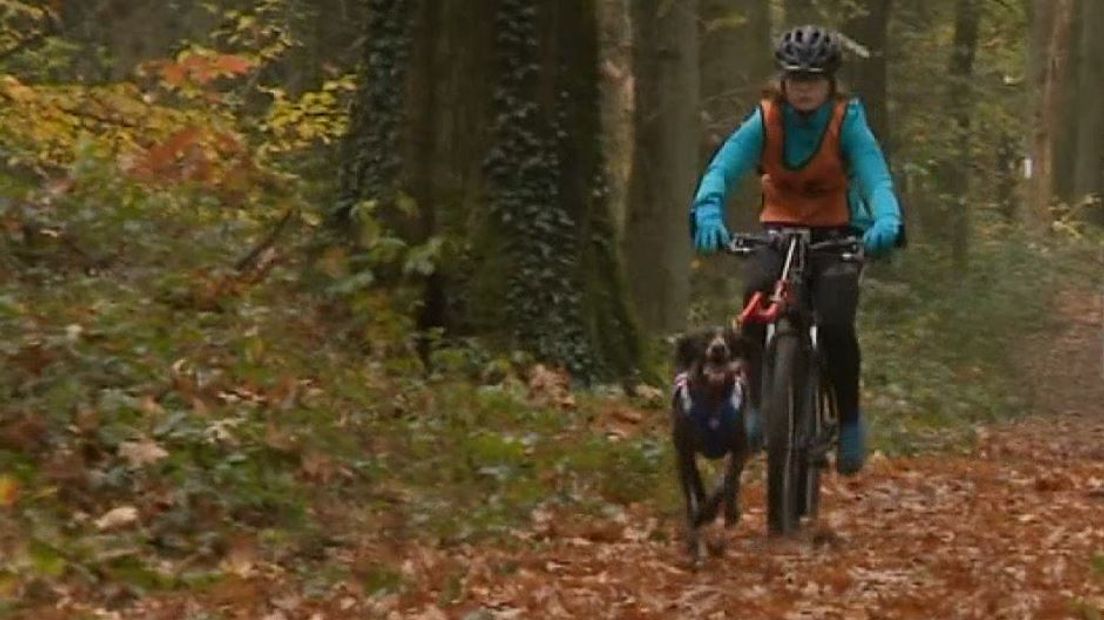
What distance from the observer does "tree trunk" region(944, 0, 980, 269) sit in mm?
29578

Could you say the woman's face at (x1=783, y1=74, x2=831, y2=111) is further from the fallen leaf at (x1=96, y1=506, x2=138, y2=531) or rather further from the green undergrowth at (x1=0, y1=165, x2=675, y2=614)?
the fallen leaf at (x1=96, y1=506, x2=138, y2=531)

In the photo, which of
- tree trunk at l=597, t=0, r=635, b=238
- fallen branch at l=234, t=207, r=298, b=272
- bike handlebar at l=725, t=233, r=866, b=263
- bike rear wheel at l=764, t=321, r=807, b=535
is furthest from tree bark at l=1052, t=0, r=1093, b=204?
bike rear wheel at l=764, t=321, r=807, b=535

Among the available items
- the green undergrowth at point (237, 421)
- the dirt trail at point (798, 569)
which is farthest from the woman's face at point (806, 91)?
the green undergrowth at point (237, 421)

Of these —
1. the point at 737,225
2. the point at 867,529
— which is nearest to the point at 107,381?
the point at 867,529

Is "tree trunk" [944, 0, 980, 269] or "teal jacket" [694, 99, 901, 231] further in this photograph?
"tree trunk" [944, 0, 980, 269]

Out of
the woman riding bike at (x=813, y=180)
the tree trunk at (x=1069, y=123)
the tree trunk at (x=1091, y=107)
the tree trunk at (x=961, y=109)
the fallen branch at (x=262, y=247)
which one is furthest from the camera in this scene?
the tree trunk at (x=1069, y=123)

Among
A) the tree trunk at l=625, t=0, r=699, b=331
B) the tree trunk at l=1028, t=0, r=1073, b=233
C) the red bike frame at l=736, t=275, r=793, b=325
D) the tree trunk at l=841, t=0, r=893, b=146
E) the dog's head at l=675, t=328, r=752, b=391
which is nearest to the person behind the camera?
the dog's head at l=675, t=328, r=752, b=391

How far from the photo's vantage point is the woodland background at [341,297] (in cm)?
820

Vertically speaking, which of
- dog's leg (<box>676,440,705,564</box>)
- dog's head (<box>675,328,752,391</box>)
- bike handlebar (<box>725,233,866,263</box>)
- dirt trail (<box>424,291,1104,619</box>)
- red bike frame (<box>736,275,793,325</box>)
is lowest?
dirt trail (<box>424,291,1104,619</box>)

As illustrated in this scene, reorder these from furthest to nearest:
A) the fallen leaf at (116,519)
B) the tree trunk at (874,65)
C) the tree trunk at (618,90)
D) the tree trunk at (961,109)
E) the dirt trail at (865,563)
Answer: the tree trunk at (961,109)
the tree trunk at (874,65)
the tree trunk at (618,90)
the fallen leaf at (116,519)
the dirt trail at (865,563)

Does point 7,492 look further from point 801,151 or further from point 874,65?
point 874,65

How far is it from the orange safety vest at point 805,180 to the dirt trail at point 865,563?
1298 millimetres

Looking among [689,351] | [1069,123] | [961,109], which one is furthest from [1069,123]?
[689,351]

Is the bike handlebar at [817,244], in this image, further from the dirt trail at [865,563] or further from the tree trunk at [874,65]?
the tree trunk at [874,65]
